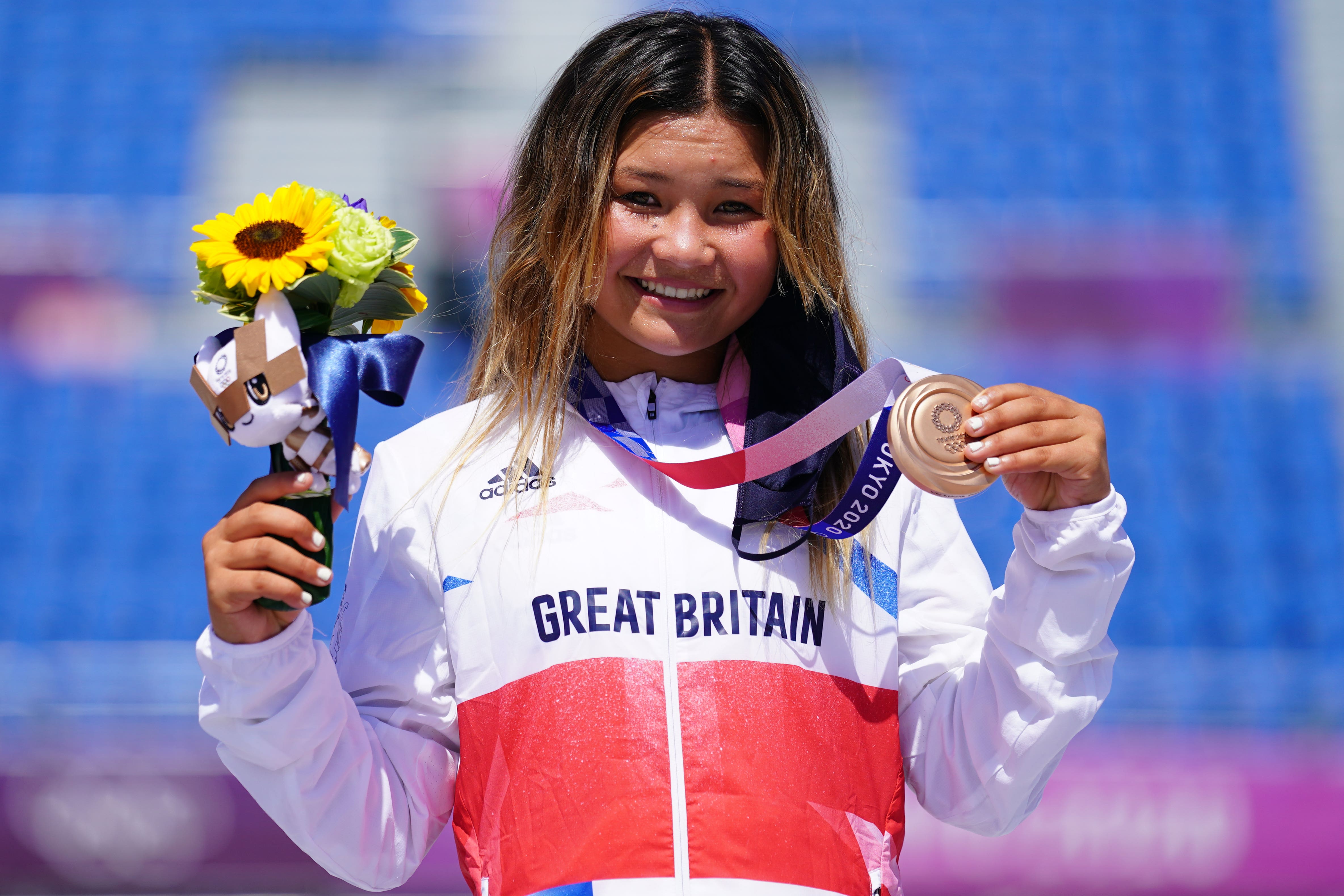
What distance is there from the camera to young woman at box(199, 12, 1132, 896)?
1.39 m

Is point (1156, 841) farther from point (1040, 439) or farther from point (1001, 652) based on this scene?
point (1040, 439)

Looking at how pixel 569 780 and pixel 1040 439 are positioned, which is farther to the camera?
pixel 569 780

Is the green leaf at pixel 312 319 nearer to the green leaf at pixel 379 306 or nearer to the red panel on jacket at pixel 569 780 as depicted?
the green leaf at pixel 379 306

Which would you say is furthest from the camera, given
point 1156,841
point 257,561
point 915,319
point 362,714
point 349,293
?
point 915,319

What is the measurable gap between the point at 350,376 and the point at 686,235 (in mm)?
454

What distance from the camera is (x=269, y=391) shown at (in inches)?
51.8

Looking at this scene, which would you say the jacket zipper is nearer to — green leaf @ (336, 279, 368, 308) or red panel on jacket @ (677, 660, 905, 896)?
red panel on jacket @ (677, 660, 905, 896)

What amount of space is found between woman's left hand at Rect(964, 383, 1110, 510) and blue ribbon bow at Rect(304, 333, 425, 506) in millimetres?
611

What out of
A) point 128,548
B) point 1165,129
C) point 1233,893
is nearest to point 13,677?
point 128,548

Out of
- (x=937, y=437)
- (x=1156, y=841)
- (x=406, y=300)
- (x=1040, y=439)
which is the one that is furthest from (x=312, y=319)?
(x=1156, y=841)

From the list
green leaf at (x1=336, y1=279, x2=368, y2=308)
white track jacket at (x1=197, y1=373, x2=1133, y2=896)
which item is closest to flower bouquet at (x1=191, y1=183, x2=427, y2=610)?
green leaf at (x1=336, y1=279, x2=368, y2=308)

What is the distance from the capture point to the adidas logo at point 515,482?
1.59 m

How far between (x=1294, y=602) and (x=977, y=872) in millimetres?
2803

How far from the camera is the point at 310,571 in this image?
1.30 meters
